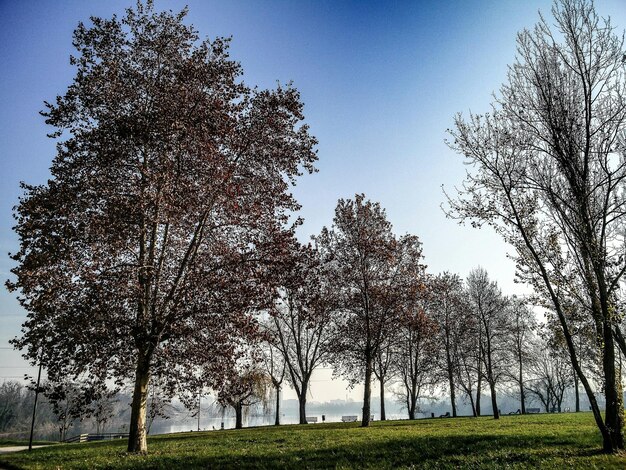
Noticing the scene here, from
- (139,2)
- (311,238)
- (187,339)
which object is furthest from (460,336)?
(139,2)

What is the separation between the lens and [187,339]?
619 inches

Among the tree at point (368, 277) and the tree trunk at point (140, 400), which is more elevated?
the tree at point (368, 277)

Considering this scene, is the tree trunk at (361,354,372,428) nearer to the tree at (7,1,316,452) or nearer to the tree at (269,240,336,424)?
the tree at (269,240,336,424)

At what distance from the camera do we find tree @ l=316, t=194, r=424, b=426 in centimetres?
2900

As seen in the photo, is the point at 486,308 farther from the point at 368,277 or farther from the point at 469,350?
the point at 368,277

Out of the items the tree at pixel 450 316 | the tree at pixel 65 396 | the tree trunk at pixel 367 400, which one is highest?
the tree at pixel 450 316

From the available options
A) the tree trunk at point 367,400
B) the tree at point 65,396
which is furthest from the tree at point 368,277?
the tree at point 65,396

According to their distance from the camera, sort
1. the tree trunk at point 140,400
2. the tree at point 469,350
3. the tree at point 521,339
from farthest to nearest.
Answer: the tree at point 521,339 → the tree at point 469,350 → the tree trunk at point 140,400

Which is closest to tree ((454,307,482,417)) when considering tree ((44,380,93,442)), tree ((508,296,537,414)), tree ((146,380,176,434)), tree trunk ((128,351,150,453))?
tree ((508,296,537,414))

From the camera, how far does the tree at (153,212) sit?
547 inches

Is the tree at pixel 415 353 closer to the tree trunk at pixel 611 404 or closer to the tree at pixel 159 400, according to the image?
the tree trunk at pixel 611 404

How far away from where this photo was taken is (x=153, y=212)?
1512 centimetres

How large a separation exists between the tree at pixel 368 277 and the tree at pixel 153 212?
1287cm

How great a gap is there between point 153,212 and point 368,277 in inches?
739
